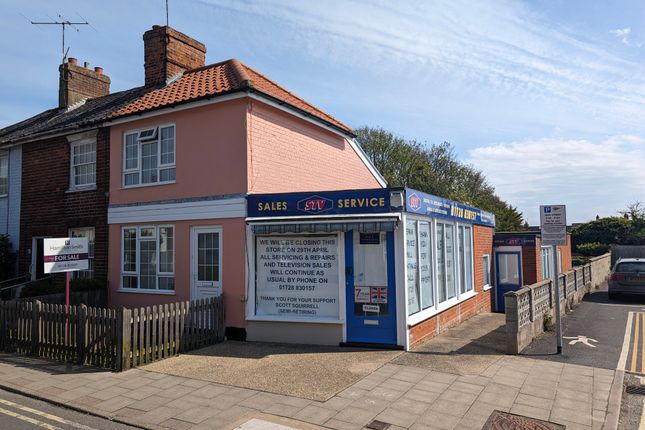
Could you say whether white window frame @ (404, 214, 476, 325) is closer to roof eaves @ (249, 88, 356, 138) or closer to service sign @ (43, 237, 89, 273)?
roof eaves @ (249, 88, 356, 138)

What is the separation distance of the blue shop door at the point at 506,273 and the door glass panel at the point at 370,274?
8.02 metres

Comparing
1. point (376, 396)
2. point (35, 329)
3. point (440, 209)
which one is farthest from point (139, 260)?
point (376, 396)

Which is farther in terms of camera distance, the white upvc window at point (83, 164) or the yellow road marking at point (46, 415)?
the white upvc window at point (83, 164)

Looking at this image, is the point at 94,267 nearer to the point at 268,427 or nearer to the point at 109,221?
the point at 109,221

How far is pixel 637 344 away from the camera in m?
9.63

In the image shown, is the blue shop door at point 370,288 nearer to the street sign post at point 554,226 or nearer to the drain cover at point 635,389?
the street sign post at point 554,226

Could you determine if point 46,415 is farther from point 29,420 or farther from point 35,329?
point 35,329

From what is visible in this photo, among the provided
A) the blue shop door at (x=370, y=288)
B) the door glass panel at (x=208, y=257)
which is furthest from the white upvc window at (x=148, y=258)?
the blue shop door at (x=370, y=288)

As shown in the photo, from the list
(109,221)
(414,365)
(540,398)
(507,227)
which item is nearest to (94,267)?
(109,221)

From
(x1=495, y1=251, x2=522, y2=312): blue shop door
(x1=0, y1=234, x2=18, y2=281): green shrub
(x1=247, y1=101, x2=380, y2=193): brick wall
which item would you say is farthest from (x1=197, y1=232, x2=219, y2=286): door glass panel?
(x1=495, y1=251, x2=522, y2=312): blue shop door

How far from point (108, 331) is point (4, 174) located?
11531mm

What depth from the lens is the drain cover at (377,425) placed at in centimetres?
525

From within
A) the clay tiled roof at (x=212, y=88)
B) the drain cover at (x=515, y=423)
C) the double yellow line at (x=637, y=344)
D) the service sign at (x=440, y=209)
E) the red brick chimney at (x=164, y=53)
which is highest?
the red brick chimney at (x=164, y=53)

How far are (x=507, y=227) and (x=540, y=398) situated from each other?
29.4 meters
